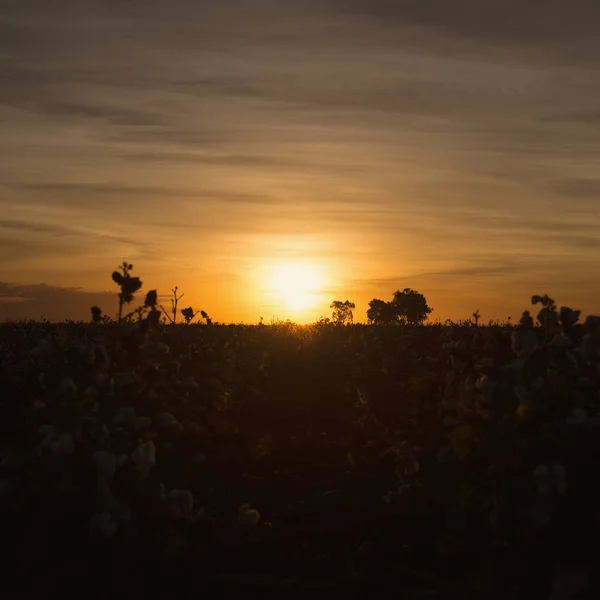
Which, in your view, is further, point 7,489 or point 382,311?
point 382,311

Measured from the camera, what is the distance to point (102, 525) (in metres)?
7.50

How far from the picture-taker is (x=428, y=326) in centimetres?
3691

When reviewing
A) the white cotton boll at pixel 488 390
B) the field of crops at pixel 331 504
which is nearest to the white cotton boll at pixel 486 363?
the field of crops at pixel 331 504

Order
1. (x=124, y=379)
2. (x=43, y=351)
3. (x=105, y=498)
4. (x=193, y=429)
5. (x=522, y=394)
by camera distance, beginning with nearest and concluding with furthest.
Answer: (x=105, y=498)
(x=522, y=394)
(x=124, y=379)
(x=43, y=351)
(x=193, y=429)

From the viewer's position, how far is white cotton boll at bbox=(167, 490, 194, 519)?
26.8 feet

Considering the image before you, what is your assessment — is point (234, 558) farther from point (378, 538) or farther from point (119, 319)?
point (119, 319)

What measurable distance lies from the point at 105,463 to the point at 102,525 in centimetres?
53

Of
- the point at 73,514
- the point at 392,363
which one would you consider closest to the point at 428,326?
the point at 392,363

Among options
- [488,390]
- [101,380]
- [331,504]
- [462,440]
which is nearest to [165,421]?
[101,380]

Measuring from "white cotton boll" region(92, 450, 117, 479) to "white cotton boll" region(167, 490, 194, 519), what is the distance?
89cm

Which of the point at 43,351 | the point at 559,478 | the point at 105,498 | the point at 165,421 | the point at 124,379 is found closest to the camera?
the point at 559,478

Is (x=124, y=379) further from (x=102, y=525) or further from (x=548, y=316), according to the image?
(x=548, y=316)

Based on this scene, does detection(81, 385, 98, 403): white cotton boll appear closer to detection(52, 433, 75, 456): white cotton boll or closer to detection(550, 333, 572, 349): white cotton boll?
detection(52, 433, 75, 456): white cotton boll

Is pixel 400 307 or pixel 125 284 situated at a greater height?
pixel 400 307
